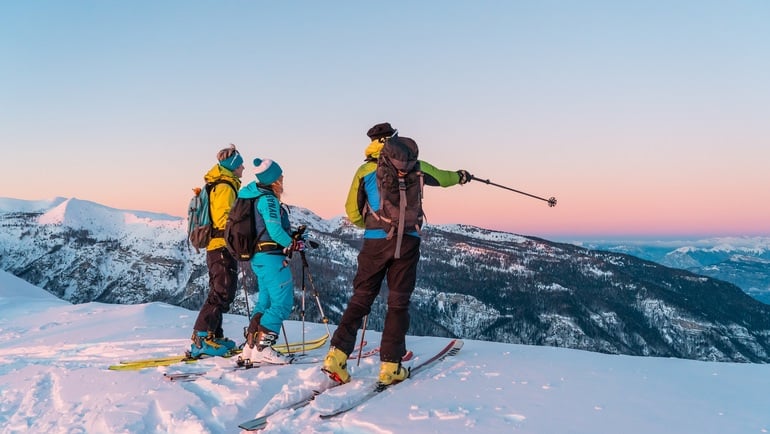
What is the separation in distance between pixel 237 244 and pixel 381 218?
2.43m

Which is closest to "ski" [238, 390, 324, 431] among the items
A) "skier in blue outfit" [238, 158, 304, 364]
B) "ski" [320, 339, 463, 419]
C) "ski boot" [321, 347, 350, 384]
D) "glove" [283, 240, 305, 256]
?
"ski boot" [321, 347, 350, 384]

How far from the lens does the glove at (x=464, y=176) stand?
256 inches

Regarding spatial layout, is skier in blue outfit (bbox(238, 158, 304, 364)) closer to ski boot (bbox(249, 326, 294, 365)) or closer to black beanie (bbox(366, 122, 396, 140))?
ski boot (bbox(249, 326, 294, 365))

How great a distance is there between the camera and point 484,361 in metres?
6.69

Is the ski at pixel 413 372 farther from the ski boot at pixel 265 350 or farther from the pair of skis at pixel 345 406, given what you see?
the ski boot at pixel 265 350

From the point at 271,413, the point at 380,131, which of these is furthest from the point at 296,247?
the point at 271,413

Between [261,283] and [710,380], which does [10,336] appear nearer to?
[261,283]

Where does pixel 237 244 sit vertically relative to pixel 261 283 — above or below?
above

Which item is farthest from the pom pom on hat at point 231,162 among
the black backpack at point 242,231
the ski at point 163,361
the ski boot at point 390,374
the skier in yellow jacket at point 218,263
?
the ski boot at point 390,374

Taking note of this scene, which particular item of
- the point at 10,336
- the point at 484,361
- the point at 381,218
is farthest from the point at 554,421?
the point at 10,336

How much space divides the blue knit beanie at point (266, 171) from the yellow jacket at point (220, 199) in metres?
1.05

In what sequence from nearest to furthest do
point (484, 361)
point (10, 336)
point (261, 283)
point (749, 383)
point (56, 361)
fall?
point (749, 383), point (484, 361), point (261, 283), point (56, 361), point (10, 336)

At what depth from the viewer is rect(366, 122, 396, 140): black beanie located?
6.34 meters

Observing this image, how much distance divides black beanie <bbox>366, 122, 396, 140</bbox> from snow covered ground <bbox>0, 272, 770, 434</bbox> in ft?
10.3
